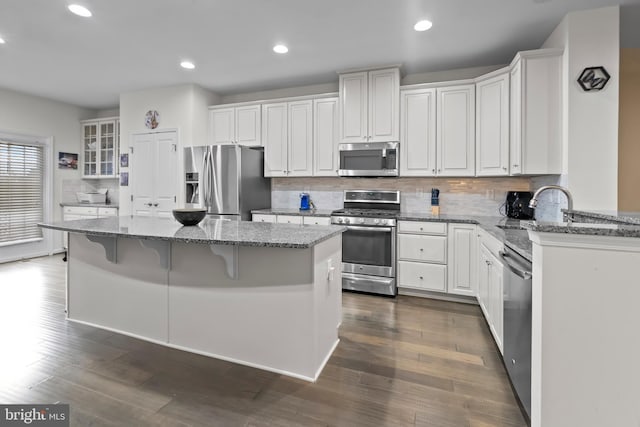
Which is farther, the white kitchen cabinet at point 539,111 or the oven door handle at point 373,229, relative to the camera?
the oven door handle at point 373,229

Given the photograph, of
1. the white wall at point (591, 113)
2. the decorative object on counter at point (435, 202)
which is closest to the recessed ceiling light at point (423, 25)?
the white wall at point (591, 113)

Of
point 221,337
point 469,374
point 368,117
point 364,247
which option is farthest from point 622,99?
point 221,337

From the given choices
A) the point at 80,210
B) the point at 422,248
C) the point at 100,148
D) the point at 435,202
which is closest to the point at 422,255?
the point at 422,248

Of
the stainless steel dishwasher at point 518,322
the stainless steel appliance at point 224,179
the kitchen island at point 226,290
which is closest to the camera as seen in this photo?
the stainless steel dishwasher at point 518,322

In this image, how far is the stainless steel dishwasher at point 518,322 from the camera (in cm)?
161

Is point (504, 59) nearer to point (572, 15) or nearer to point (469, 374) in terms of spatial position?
point (572, 15)

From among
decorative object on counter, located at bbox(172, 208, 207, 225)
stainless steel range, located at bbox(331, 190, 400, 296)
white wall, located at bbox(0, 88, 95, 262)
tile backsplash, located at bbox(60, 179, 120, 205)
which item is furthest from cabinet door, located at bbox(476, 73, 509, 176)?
white wall, located at bbox(0, 88, 95, 262)

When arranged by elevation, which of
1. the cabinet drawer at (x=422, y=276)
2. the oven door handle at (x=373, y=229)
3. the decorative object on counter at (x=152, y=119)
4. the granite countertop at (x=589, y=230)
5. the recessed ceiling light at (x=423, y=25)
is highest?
the recessed ceiling light at (x=423, y=25)

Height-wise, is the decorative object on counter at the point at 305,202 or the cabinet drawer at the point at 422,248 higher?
the decorative object on counter at the point at 305,202

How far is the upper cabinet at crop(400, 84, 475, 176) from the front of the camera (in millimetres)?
3648

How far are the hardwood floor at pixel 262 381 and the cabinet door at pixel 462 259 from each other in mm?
573

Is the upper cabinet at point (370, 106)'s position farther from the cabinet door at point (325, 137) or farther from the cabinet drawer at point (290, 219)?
the cabinet drawer at point (290, 219)

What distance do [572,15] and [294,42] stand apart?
250cm

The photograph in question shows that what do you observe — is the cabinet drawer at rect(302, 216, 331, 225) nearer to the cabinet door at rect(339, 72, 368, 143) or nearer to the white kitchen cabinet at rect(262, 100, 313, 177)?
the white kitchen cabinet at rect(262, 100, 313, 177)
